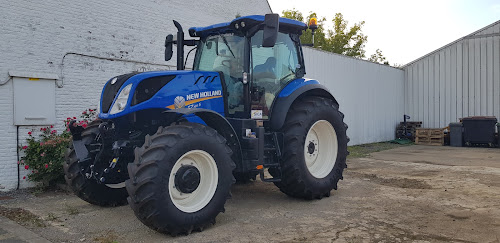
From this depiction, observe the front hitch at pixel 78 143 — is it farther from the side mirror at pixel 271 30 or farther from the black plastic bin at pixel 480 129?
the black plastic bin at pixel 480 129

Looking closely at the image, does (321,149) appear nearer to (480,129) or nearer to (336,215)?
(336,215)

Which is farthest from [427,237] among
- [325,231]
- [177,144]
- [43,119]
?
[43,119]

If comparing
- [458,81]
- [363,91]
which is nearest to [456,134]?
[458,81]

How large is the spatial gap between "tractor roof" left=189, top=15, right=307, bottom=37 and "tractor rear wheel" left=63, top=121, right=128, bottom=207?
190 cm

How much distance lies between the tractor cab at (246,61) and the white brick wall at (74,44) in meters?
3.40

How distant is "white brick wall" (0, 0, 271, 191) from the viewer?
7.04 meters

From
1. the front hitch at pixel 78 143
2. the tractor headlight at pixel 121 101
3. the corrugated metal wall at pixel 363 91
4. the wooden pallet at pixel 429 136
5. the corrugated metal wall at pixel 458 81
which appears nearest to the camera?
the tractor headlight at pixel 121 101

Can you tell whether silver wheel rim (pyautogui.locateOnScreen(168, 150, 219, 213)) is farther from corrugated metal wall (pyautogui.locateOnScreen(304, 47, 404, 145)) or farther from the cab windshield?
corrugated metal wall (pyautogui.locateOnScreen(304, 47, 404, 145))

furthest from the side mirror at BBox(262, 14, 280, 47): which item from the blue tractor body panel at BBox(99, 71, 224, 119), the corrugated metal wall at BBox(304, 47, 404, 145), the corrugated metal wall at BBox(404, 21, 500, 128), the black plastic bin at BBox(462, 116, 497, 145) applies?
the corrugated metal wall at BBox(404, 21, 500, 128)

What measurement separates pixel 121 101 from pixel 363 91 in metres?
12.9

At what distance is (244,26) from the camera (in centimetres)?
520

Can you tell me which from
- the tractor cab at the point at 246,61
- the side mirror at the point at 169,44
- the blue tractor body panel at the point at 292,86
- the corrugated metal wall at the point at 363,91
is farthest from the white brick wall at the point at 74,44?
the corrugated metal wall at the point at 363,91

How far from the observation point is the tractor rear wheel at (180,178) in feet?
12.7

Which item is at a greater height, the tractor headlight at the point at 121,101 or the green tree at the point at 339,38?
the green tree at the point at 339,38
